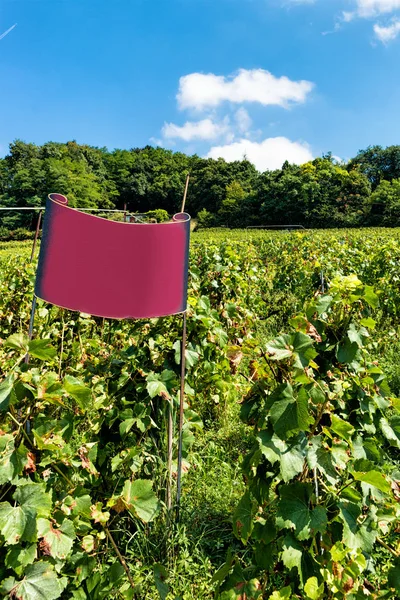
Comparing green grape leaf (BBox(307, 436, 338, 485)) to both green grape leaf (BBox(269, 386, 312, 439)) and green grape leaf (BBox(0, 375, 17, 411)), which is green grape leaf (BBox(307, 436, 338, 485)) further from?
green grape leaf (BBox(0, 375, 17, 411))

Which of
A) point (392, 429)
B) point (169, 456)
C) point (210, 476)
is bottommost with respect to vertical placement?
point (210, 476)

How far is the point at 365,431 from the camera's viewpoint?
61.8 inches

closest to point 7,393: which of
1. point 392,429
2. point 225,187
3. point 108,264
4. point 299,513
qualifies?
point 108,264

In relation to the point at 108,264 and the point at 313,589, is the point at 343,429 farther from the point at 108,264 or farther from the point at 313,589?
the point at 108,264

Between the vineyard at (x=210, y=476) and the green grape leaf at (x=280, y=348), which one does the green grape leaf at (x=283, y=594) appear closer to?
the vineyard at (x=210, y=476)

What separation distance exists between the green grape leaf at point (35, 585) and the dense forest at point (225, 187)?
3152 centimetres

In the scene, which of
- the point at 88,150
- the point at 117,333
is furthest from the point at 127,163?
the point at 117,333

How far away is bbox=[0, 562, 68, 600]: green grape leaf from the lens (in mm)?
1110

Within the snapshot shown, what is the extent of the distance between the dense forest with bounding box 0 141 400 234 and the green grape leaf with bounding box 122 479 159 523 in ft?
102

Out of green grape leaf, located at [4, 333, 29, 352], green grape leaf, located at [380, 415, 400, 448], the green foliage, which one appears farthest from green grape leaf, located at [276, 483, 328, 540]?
green grape leaf, located at [4, 333, 29, 352]

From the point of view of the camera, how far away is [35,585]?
113cm

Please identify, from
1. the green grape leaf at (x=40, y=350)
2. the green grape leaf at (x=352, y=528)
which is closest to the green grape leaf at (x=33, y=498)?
the green grape leaf at (x=40, y=350)

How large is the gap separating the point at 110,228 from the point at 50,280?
30 centimetres

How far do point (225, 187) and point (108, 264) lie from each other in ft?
202
